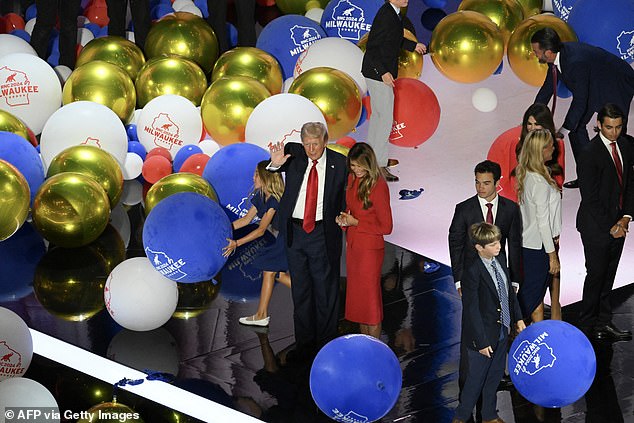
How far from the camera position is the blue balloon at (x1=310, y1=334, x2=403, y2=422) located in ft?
17.7

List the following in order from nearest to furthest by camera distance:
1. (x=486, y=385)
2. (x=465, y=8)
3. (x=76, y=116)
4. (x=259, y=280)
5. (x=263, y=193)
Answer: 1. (x=486, y=385)
2. (x=263, y=193)
3. (x=259, y=280)
4. (x=76, y=116)
5. (x=465, y=8)

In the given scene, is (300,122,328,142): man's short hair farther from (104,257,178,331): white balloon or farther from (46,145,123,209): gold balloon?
(46,145,123,209): gold balloon

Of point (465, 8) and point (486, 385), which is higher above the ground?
point (465, 8)

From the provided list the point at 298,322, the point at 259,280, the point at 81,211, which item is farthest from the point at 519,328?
the point at 81,211

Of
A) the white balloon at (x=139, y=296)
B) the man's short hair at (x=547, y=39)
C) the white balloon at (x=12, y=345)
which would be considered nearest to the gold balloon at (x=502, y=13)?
the man's short hair at (x=547, y=39)

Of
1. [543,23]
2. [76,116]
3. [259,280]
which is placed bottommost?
[259,280]

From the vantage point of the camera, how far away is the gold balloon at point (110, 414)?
17.1 feet

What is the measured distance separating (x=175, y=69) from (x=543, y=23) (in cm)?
332

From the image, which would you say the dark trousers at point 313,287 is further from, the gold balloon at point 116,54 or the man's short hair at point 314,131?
the gold balloon at point 116,54

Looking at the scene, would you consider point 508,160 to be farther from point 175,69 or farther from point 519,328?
point 175,69

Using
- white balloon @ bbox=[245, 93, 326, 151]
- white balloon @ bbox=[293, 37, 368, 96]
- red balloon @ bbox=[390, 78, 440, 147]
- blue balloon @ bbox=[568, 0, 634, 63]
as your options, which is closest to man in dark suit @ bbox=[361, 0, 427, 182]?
red balloon @ bbox=[390, 78, 440, 147]

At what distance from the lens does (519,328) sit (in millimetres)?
5664

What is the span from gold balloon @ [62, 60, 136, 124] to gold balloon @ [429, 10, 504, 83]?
283cm

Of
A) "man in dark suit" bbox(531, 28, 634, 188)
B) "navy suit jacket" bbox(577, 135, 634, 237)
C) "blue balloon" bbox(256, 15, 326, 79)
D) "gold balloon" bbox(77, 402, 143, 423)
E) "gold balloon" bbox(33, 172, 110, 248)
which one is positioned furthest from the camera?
"blue balloon" bbox(256, 15, 326, 79)
